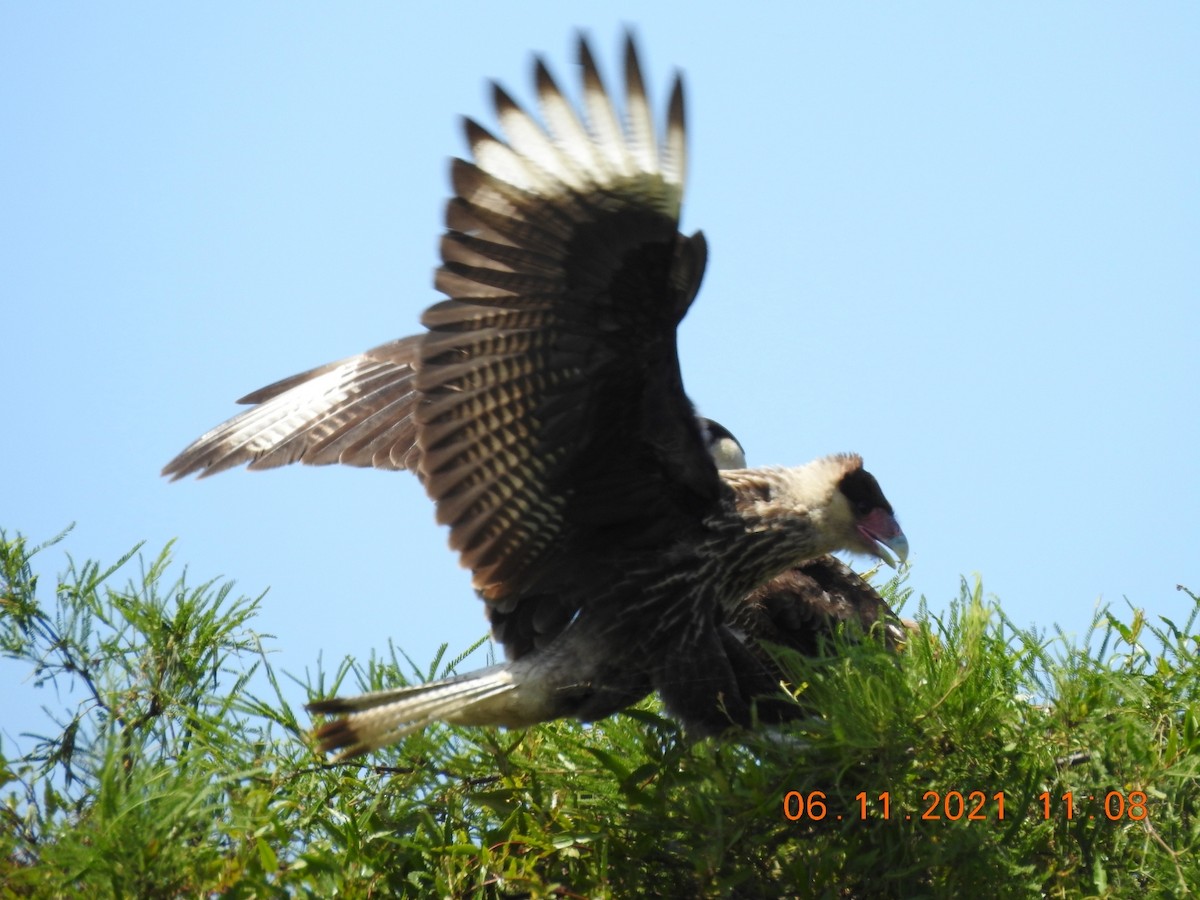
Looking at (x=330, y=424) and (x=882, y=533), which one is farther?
(x=330, y=424)

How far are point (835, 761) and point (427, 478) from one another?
53.8 inches

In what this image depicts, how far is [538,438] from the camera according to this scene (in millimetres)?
3598

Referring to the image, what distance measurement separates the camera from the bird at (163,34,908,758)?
329cm

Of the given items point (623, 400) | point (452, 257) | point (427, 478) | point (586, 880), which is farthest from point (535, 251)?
point (586, 880)

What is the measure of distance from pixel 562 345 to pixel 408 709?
105 centimetres

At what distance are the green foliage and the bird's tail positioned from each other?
3.4 inches

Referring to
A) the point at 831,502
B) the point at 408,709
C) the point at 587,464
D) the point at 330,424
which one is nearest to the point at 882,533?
the point at 831,502
